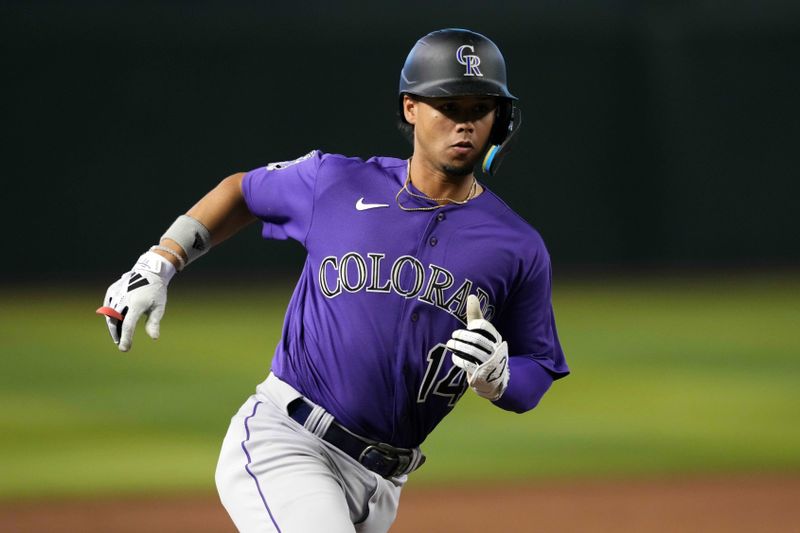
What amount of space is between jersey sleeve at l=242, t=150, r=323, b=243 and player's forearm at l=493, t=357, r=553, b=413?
81cm

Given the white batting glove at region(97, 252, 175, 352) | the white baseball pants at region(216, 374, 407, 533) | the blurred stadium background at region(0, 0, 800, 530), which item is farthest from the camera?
the blurred stadium background at region(0, 0, 800, 530)

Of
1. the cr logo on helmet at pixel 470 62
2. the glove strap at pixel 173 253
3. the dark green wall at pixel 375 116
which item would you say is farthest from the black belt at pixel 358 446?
the dark green wall at pixel 375 116

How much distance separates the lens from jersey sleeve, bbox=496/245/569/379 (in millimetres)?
4016

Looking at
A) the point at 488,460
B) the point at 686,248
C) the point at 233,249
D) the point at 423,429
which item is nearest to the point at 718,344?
the point at 686,248

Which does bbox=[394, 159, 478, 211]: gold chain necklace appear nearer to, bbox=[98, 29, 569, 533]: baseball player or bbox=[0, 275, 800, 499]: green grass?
bbox=[98, 29, 569, 533]: baseball player

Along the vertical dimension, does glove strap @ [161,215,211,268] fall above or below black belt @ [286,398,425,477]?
above

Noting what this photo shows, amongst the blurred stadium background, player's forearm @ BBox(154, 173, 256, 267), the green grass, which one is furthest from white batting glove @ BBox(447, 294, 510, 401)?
the blurred stadium background

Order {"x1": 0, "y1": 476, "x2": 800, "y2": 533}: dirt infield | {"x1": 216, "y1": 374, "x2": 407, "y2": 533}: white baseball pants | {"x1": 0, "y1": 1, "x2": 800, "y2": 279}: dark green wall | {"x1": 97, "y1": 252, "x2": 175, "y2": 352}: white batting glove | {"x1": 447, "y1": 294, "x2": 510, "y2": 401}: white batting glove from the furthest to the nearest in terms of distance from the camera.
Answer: {"x1": 0, "y1": 1, "x2": 800, "y2": 279}: dark green wall
{"x1": 0, "y1": 476, "x2": 800, "y2": 533}: dirt infield
{"x1": 97, "y1": 252, "x2": 175, "y2": 352}: white batting glove
{"x1": 216, "y1": 374, "x2": 407, "y2": 533}: white baseball pants
{"x1": 447, "y1": 294, "x2": 510, "y2": 401}: white batting glove

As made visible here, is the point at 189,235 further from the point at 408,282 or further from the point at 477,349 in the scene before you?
the point at 477,349

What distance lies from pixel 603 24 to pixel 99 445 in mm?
10388

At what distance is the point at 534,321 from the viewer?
4.05 meters

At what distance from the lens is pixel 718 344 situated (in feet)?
44.5

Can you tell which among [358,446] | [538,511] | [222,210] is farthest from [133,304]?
[538,511]

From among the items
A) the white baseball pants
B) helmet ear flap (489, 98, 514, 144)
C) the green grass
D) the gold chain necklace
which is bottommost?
the green grass
